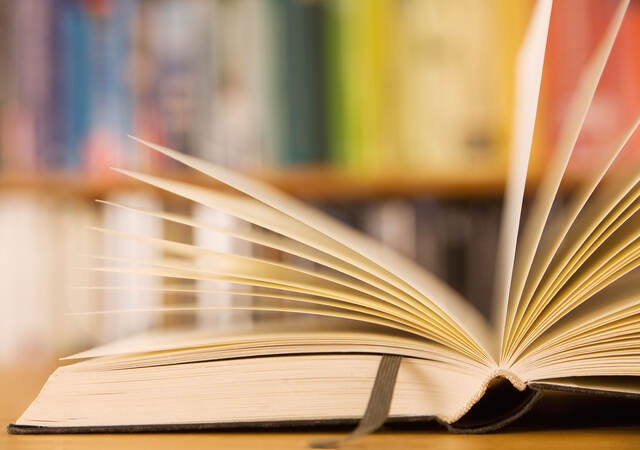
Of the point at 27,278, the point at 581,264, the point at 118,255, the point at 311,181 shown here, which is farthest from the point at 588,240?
the point at 27,278

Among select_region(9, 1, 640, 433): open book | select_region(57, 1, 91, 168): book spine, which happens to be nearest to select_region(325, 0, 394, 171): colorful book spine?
select_region(57, 1, 91, 168): book spine

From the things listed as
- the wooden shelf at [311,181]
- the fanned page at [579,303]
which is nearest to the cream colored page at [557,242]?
the fanned page at [579,303]

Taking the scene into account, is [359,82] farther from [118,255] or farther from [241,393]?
[241,393]

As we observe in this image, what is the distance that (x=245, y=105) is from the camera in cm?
106

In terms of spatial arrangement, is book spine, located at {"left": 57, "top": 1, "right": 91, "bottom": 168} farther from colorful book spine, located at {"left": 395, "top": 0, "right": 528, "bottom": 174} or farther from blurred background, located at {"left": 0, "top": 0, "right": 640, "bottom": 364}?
colorful book spine, located at {"left": 395, "top": 0, "right": 528, "bottom": 174}

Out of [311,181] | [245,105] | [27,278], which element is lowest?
[27,278]

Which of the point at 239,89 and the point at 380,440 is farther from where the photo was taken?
the point at 239,89

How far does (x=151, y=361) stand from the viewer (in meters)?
0.43

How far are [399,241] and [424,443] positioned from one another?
72 centimetres

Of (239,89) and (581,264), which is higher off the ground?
(239,89)

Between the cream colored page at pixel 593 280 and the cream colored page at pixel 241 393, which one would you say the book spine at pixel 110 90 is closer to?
the cream colored page at pixel 241 393

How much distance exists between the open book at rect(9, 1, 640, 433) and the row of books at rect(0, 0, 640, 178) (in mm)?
616

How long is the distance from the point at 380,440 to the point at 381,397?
26 millimetres

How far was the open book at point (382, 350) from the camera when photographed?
398 millimetres
